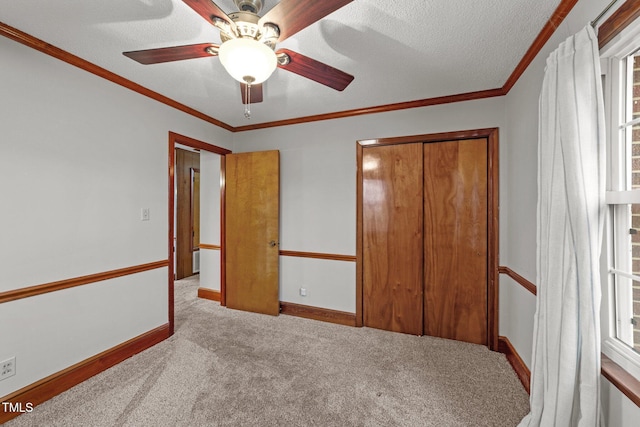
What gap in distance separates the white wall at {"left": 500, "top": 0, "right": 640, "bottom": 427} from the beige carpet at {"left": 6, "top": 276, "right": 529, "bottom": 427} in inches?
16.2

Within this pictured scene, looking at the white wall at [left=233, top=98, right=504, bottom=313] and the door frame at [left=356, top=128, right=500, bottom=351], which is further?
the white wall at [left=233, top=98, right=504, bottom=313]

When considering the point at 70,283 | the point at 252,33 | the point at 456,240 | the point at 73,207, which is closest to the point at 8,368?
the point at 70,283

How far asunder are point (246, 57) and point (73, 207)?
1801 millimetres

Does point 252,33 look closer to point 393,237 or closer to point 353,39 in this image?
point 353,39

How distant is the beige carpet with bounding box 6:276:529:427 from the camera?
1.62m

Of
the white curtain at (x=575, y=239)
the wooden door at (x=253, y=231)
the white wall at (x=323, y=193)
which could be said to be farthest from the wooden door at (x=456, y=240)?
the wooden door at (x=253, y=231)

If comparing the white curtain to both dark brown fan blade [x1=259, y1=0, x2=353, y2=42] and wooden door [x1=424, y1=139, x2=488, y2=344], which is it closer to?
dark brown fan blade [x1=259, y1=0, x2=353, y2=42]

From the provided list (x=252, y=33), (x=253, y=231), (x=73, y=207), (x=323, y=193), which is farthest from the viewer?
(x=253, y=231)

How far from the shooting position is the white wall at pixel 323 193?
2.86m

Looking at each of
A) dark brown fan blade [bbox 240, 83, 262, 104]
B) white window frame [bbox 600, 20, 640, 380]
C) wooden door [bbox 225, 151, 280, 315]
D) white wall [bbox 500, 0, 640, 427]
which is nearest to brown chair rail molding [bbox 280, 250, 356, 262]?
wooden door [bbox 225, 151, 280, 315]

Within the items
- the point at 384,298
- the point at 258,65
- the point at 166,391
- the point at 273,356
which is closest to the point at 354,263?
the point at 384,298

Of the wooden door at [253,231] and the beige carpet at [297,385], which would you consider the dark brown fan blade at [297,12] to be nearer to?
the wooden door at [253,231]

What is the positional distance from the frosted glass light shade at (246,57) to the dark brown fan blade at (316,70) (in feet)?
0.68

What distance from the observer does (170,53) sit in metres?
1.41
